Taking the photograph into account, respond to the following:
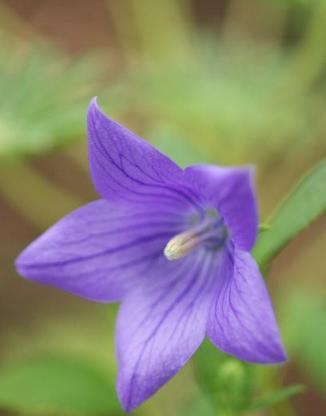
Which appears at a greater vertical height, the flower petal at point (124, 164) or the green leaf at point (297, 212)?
the flower petal at point (124, 164)

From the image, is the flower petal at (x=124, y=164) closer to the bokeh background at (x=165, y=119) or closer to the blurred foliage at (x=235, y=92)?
the bokeh background at (x=165, y=119)

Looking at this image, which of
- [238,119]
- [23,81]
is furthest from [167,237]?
[238,119]

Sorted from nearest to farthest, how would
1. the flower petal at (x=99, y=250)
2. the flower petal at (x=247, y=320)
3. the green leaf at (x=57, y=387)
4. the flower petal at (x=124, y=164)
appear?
the flower petal at (x=247, y=320) → the flower petal at (x=124, y=164) → the flower petal at (x=99, y=250) → the green leaf at (x=57, y=387)

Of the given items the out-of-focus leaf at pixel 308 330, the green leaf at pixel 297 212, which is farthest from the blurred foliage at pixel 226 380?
the out-of-focus leaf at pixel 308 330

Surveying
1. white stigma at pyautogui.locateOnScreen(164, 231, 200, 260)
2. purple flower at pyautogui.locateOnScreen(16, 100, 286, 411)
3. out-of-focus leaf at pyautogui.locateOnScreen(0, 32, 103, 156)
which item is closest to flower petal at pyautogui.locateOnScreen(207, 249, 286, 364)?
purple flower at pyautogui.locateOnScreen(16, 100, 286, 411)

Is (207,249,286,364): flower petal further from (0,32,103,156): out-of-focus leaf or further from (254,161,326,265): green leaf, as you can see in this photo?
(0,32,103,156): out-of-focus leaf

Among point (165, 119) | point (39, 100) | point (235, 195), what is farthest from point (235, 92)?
point (235, 195)

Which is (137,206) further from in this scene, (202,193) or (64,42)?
(64,42)
